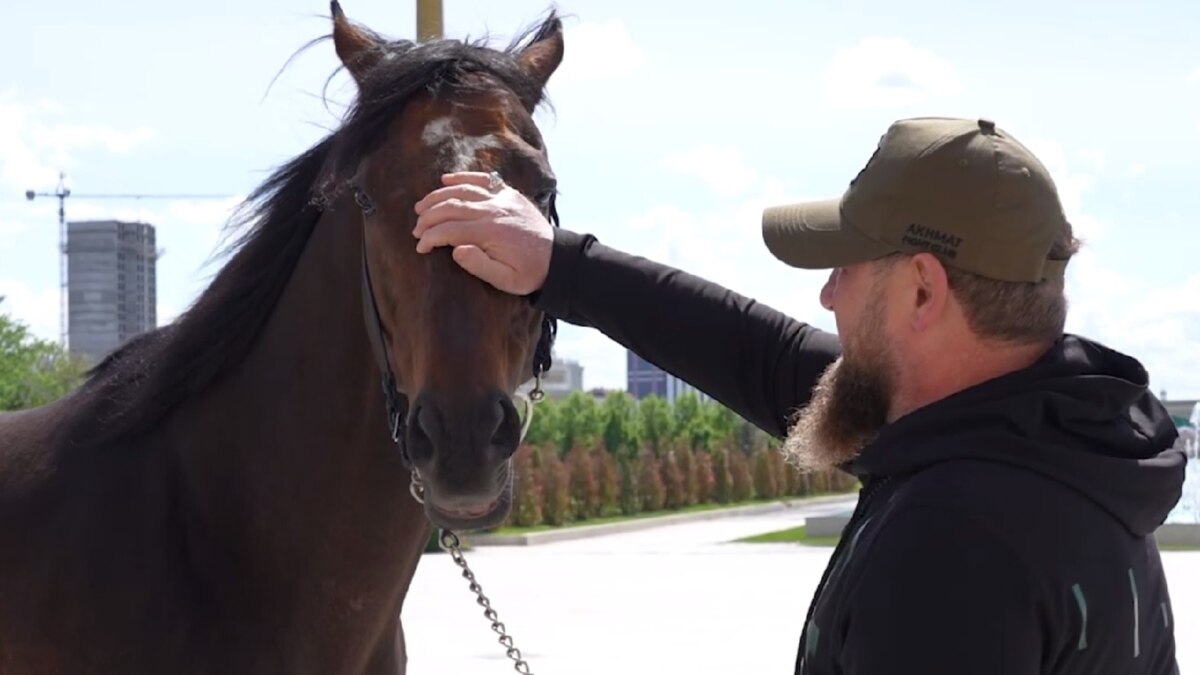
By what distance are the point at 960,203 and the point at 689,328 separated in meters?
1.10

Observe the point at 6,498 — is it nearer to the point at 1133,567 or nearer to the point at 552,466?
the point at 1133,567

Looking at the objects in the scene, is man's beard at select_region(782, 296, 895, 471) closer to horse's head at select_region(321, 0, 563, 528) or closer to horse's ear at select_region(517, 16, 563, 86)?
horse's head at select_region(321, 0, 563, 528)

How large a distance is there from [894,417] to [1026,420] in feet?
0.80

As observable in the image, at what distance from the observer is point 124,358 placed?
370 cm

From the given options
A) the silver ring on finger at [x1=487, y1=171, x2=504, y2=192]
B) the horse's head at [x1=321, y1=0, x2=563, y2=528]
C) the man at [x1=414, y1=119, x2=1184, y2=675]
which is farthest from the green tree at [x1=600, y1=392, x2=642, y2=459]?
the man at [x1=414, y1=119, x2=1184, y2=675]

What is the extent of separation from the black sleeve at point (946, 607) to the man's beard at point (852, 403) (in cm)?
34

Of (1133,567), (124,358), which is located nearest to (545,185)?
(124,358)

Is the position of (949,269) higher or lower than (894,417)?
higher

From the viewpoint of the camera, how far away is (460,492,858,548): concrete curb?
24.5m

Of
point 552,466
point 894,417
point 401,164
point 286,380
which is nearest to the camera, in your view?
point 894,417

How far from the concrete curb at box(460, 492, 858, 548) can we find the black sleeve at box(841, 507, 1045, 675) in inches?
678

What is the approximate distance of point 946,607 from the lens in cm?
162

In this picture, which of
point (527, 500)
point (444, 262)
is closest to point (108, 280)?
point (527, 500)

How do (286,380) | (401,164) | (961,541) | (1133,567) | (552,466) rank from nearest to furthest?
1. (961,541)
2. (1133,567)
3. (401,164)
4. (286,380)
5. (552,466)
